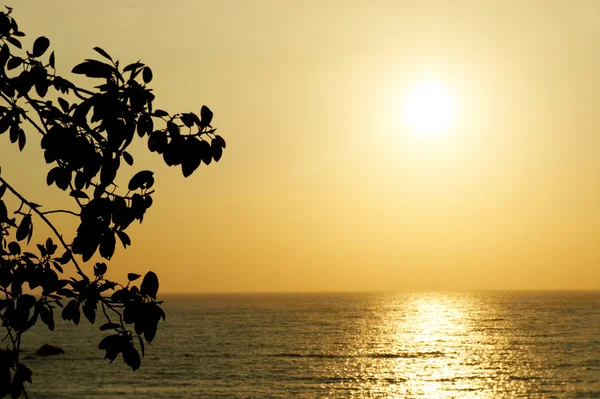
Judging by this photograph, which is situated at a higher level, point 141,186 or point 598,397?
point 141,186

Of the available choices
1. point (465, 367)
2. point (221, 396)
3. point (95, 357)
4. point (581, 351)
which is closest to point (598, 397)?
point (465, 367)

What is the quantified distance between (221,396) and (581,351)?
54475mm

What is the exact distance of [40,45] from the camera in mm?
5066

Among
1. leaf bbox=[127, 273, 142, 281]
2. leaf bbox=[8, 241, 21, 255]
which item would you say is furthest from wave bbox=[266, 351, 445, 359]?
leaf bbox=[127, 273, 142, 281]

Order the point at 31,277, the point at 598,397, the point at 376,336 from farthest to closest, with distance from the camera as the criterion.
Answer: the point at 376,336
the point at 598,397
the point at 31,277

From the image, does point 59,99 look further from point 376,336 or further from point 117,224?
point 376,336

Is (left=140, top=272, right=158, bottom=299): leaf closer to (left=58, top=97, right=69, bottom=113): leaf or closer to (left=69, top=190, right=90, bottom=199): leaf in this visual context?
(left=69, top=190, right=90, bottom=199): leaf

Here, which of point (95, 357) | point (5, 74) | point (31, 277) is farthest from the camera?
point (95, 357)

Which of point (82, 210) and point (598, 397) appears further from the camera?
point (598, 397)

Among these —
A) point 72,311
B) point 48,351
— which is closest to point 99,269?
point 72,311

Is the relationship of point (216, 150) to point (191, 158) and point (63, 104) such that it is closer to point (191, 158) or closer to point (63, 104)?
point (191, 158)

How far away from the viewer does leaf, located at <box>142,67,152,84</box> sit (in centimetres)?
463

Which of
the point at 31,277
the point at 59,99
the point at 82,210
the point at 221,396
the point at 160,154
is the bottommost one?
the point at 221,396

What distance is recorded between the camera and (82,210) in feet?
14.9
